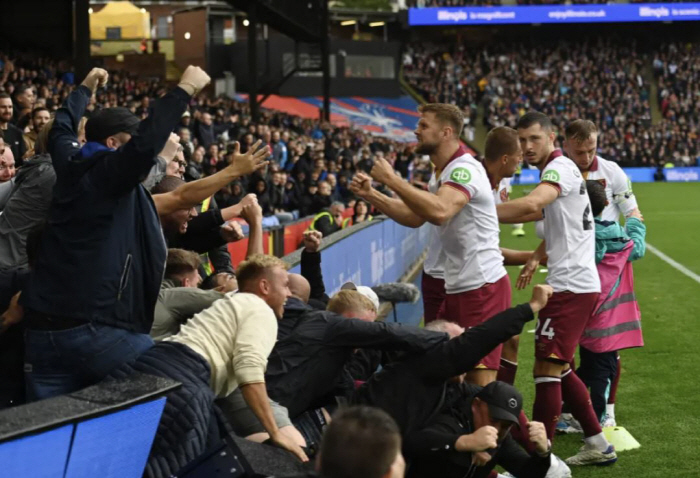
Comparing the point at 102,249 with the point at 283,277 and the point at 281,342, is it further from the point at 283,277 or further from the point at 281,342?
the point at 281,342

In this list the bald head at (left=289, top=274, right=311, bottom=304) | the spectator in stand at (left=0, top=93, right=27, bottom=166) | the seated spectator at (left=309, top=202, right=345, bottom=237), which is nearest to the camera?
the bald head at (left=289, top=274, right=311, bottom=304)

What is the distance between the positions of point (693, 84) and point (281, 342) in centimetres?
5277

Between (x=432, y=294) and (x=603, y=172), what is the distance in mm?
1565

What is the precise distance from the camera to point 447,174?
5.37m

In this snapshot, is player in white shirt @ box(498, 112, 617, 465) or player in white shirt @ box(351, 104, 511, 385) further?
player in white shirt @ box(498, 112, 617, 465)

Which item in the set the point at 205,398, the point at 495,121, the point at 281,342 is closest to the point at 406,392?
the point at 281,342

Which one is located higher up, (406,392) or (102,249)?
(102,249)

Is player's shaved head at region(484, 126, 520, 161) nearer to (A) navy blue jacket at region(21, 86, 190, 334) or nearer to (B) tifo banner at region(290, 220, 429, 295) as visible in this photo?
(B) tifo banner at region(290, 220, 429, 295)

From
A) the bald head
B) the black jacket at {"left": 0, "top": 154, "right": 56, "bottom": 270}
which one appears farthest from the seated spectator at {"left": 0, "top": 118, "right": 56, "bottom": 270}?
the bald head

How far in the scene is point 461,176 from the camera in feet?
17.4

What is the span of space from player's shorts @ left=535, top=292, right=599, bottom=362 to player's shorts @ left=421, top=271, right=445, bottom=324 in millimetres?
719

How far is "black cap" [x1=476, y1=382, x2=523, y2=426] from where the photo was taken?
4.48 meters

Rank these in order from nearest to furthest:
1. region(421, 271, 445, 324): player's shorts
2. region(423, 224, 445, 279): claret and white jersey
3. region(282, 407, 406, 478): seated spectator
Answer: region(282, 407, 406, 478): seated spectator → region(423, 224, 445, 279): claret and white jersey → region(421, 271, 445, 324): player's shorts

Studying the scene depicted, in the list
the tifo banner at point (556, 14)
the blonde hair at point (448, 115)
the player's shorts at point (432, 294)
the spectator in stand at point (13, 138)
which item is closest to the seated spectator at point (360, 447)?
the blonde hair at point (448, 115)
